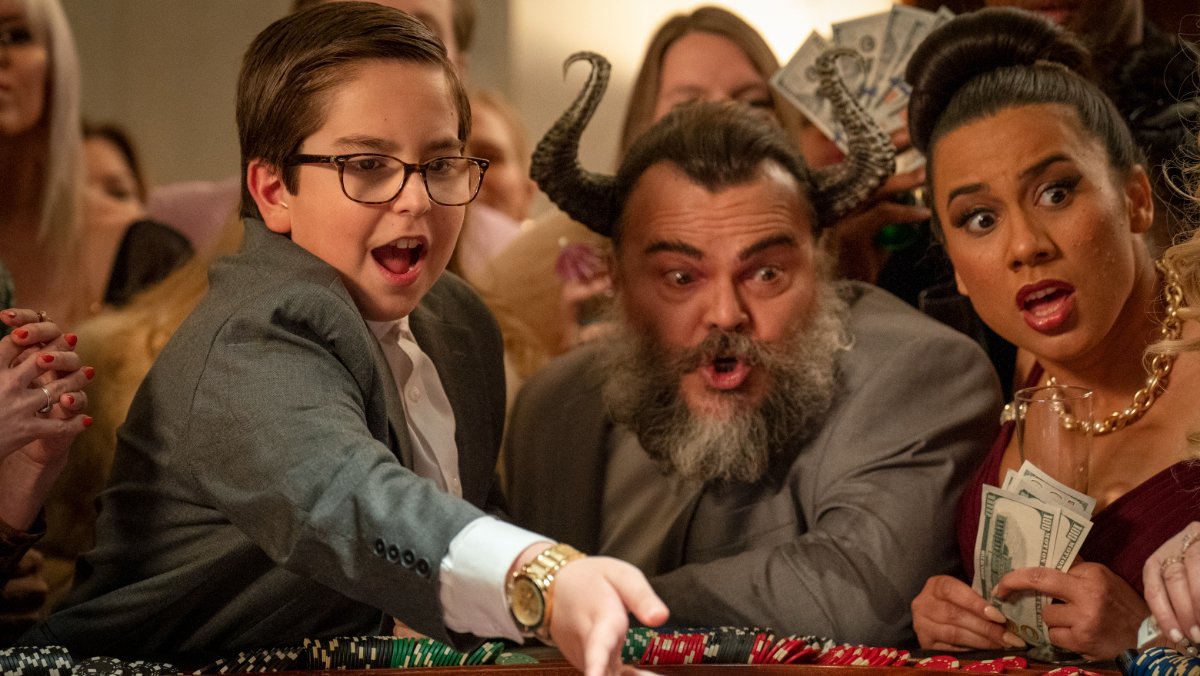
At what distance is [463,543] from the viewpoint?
5.39ft

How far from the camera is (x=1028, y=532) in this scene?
92.5 inches

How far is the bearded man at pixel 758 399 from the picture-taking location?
2.63m

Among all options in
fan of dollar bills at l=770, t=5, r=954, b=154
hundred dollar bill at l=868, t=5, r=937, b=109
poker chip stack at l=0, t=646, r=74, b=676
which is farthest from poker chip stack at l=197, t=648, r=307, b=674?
hundred dollar bill at l=868, t=5, r=937, b=109

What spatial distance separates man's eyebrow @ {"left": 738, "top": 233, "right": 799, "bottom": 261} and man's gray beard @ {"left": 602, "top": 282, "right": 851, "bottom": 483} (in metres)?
0.14

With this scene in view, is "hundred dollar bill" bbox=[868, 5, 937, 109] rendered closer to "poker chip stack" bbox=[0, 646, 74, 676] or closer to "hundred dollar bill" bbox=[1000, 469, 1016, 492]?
"hundred dollar bill" bbox=[1000, 469, 1016, 492]

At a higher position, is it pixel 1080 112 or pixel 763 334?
pixel 1080 112

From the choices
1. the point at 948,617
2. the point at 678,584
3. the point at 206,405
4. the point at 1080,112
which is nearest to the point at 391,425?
the point at 206,405

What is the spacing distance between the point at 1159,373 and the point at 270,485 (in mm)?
1542

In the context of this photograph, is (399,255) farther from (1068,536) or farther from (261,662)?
(1068,536)

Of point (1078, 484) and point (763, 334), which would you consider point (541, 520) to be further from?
point (1078, 484)

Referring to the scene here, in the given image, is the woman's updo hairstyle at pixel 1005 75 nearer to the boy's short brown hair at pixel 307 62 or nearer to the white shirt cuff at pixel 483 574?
the boy's short brown hair at pixel 307 62

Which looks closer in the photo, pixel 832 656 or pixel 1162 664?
pixel 1162 664

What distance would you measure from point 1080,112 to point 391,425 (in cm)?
138

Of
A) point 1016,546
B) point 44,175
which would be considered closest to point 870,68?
point 1016,546
